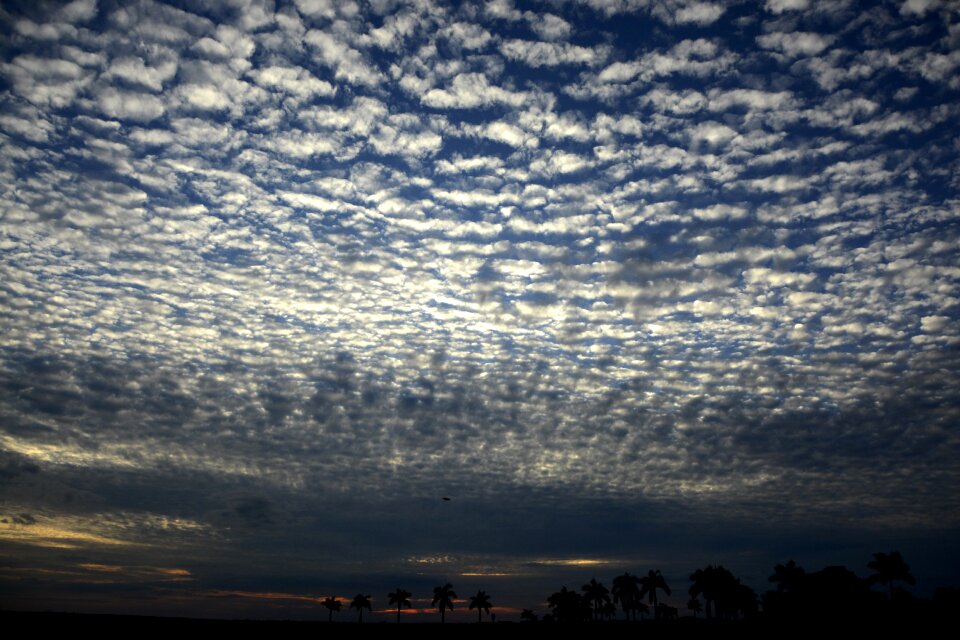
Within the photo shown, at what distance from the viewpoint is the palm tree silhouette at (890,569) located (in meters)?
110

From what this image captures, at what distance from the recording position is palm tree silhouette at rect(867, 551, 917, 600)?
360 ft

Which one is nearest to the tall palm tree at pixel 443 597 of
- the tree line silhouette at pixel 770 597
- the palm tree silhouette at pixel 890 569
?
the tree line silhouette at pixel 770 597

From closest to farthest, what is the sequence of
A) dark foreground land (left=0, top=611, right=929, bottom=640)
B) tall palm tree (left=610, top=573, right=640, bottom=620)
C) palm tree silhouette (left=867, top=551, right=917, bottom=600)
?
dark foreground land (left=0, top=611, right=929, bottom=640), palm tree silhouette (left=867, top=551, right=917, bottom=600), tall palm tree (left=610, top=573, right=640, bottom=620)

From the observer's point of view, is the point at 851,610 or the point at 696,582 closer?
the point at 851,610

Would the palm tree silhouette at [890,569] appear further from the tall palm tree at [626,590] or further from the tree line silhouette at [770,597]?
the tall palm tree at [626,590]

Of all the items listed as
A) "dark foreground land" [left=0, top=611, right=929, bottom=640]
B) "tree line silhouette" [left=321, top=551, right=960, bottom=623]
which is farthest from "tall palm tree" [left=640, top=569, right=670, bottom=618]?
"dark foreground land" [left=0, top=611, right=929, bottom=640]

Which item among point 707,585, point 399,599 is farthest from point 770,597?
point 399,599

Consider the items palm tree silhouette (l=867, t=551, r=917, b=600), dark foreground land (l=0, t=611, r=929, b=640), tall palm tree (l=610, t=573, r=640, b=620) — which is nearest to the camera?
dark foreground land (l=0, t=611, r=929, b=640)

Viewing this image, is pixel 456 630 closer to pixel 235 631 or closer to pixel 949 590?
pixel 235 631

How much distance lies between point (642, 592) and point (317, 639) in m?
84.4

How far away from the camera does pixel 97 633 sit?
7831 centimetres

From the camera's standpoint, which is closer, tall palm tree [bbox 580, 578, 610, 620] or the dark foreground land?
the dark foreground land

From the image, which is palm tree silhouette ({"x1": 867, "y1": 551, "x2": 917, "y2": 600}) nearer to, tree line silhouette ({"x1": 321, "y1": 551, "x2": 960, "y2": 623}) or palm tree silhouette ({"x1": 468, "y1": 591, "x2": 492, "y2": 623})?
tree line silhouette ({"x1": 321, "y1": 551, "x2": 960, "y2": 623})

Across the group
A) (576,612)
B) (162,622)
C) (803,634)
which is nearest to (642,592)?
(576,612)
